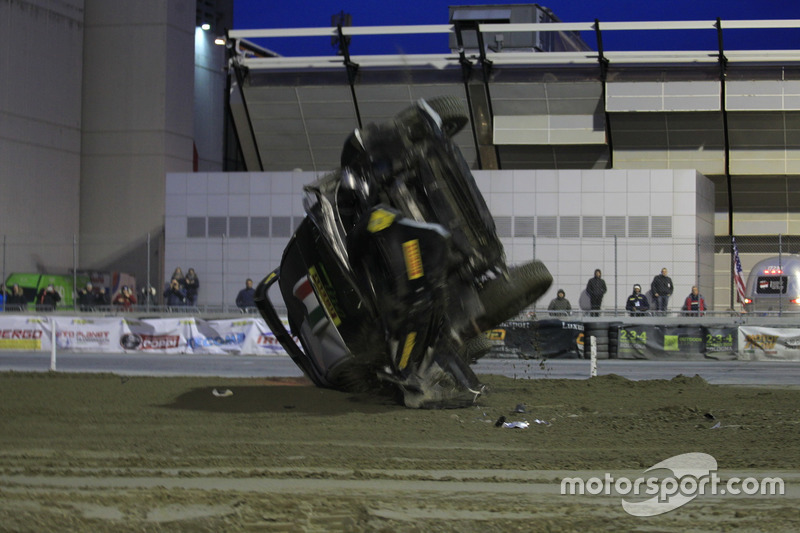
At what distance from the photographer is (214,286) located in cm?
2925

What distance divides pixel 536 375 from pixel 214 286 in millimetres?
13926

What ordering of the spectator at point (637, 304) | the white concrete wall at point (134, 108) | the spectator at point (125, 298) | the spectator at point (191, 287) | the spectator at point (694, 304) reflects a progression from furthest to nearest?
the white concrete wall at point (134, 108) → the spectator at point (191, 287) → the spectator at point (125, 298) → the spectator at point (637, 304) → the spectator at point (694, 304)

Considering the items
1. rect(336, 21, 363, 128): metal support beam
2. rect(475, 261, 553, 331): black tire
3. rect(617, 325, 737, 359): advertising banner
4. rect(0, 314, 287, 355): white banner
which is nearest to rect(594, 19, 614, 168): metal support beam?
rect(336, 21, 363, 128): metal support beam

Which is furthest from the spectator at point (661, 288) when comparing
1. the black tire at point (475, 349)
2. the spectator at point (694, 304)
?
the black tire at point (475, 349)

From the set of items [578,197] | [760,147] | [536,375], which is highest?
[760,147]

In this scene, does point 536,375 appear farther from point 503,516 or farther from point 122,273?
point 122,273

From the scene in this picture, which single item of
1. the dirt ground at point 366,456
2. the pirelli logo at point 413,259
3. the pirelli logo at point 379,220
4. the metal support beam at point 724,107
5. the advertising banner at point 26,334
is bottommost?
the dirt ground at point 366,456

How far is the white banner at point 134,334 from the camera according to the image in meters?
22.6

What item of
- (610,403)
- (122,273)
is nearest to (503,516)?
(610,403)

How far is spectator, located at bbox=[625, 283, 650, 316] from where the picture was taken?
23830 millimetres

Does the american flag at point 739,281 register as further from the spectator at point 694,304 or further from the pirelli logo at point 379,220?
the pirelli logo at point 379,220

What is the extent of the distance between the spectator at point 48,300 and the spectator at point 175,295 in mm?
3225

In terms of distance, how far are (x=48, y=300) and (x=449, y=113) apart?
1902 centimetres

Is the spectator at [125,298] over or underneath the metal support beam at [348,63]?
underneath
